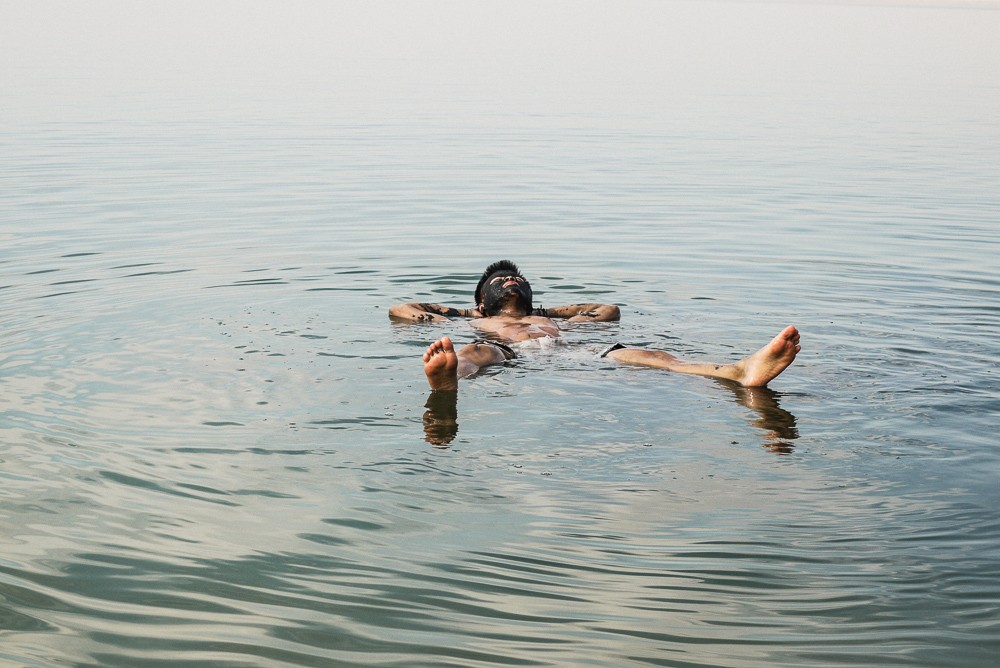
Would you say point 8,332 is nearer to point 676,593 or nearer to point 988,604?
point 676,593

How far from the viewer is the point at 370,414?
9125mm

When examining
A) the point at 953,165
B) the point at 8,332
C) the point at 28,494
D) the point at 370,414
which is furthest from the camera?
the point at 953,165

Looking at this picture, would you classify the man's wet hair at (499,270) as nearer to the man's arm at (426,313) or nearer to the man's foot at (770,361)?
the man's arm at (426,313)

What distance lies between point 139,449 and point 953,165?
71.5 feet

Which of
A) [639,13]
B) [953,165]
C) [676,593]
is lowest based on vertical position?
[676,593]

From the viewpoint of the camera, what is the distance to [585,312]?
41.1ft

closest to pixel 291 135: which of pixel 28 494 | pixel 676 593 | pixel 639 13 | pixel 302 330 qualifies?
pixel 302 330

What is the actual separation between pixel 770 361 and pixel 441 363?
272 cm

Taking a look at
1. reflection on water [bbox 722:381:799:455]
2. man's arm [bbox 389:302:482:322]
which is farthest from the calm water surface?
man's arm [bbox 389:302:482:322]

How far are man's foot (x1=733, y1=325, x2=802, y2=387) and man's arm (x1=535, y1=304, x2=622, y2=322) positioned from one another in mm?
2614

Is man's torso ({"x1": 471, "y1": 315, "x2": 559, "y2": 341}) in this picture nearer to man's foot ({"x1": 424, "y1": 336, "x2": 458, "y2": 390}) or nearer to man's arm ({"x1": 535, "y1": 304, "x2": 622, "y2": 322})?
man's arm ({"x1": 535, "y1": 304, "x2": 622, "y2": 322})

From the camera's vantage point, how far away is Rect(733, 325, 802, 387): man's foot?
9.26 meters

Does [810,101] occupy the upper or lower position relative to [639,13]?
lower

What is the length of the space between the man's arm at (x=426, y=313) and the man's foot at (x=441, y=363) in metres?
2.82
